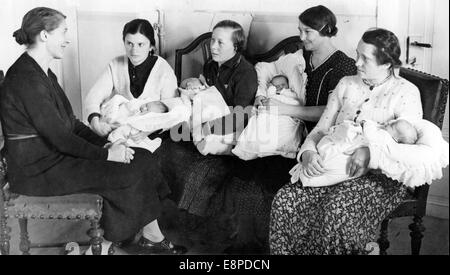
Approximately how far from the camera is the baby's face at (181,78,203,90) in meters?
2.02

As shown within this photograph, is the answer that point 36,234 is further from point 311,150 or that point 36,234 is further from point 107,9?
point 311,150

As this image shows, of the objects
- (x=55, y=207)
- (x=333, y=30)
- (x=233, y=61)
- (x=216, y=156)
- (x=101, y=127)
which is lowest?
(x=55, y=207)

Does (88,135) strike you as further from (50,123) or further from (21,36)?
(21,36)

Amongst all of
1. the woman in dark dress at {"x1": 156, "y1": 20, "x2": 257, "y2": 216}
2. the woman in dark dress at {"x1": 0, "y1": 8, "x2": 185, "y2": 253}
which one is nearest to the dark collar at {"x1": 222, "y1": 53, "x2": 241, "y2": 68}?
the woman in dark dress at {"x1": 156, "y1": 20, "x2": 257, "y2": 216}

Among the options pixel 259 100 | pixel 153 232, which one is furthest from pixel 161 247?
pixel 259 100

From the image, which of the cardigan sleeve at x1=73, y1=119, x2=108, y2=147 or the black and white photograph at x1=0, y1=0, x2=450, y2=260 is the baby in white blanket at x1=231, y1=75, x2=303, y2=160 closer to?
the black and white photograph at x1=0, y1=0, x2=450, y2=260

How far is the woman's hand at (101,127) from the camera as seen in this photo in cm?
194

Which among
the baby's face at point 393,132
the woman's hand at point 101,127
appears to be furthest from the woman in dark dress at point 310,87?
the woman's hand at point 101,127

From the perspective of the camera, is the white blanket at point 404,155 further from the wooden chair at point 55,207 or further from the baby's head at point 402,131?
the wooden chair at point 55,207

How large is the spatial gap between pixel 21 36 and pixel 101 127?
1.34 ft

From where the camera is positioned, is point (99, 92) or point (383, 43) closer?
point (383, 43)

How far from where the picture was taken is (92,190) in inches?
70.2

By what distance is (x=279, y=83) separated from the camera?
6.50ft

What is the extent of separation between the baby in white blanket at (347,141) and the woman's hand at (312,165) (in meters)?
0.01
